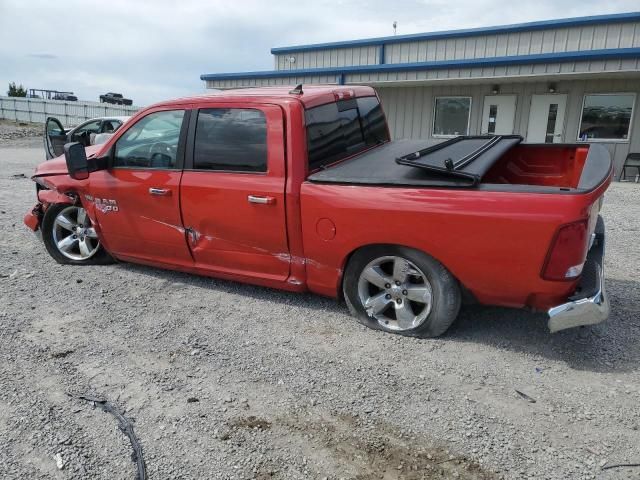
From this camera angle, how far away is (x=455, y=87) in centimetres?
1488

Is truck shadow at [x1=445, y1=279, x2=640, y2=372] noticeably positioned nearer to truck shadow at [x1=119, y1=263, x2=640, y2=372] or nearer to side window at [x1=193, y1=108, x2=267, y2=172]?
truck shadow at [x1=119, y1=263, x2=640, y2=372]

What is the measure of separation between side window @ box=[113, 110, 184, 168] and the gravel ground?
4.02ft

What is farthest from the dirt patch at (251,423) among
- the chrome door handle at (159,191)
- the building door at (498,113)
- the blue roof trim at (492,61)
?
the building door at (498,113)

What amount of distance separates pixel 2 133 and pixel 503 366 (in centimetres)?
3463

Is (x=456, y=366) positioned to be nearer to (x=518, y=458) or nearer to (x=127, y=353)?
(x=518, y=458)

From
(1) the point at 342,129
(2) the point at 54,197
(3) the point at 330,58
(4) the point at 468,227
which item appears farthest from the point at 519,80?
(2) the point at 54,197

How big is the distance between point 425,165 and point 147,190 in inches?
101

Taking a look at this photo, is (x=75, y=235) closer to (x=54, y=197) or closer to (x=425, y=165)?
(x=54, y=197)

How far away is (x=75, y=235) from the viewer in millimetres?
5504

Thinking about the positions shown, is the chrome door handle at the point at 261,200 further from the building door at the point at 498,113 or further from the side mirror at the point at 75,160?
the building door at the point at 498,113

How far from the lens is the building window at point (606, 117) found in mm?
12992

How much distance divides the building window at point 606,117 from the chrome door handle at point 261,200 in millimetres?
12432

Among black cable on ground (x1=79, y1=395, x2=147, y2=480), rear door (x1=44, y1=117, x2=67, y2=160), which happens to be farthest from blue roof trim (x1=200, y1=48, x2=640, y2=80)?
black cable on ground (x1=79, y1=395, x2=147, y2=480)

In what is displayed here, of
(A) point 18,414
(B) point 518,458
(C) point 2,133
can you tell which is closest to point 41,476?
(A) point 18,414
